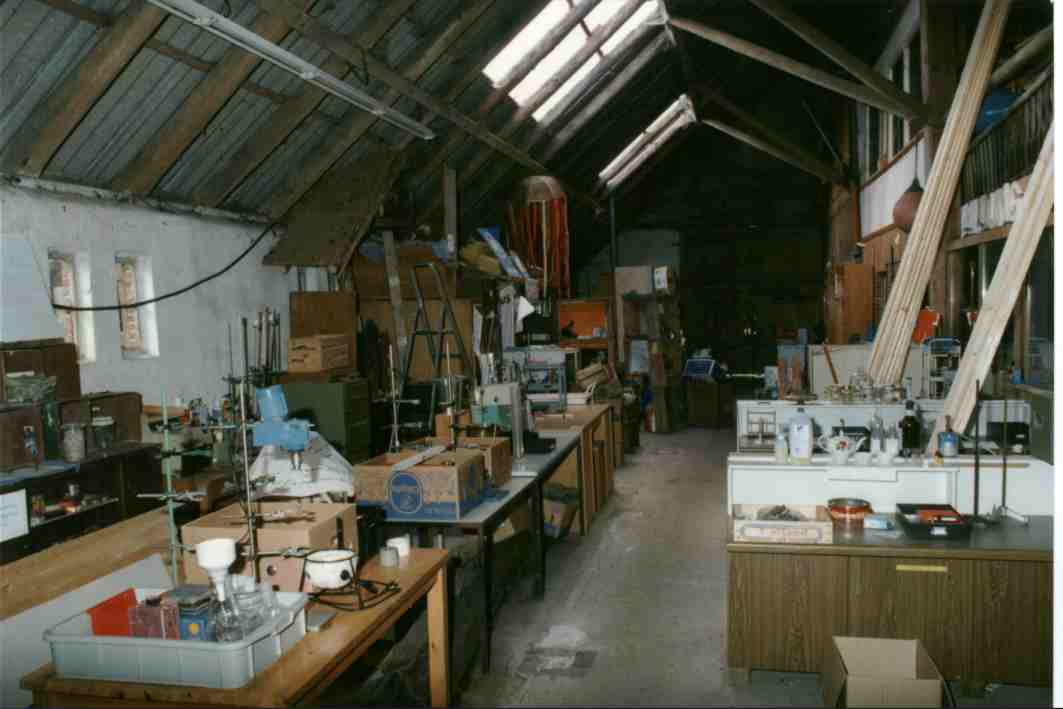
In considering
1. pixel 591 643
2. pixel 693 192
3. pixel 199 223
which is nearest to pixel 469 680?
pixel 591 643

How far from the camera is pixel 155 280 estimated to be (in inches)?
233

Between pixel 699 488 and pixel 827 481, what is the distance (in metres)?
4.00

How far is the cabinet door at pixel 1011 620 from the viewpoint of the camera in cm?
339

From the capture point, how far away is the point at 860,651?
339 centimetres

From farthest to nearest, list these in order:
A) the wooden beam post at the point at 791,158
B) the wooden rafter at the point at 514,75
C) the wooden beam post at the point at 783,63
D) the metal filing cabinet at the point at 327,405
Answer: the wooden beam post at the point at 791,158, the wooden beam post at the point at 783,63, the wooden rafter at the point at 514,75, the metal filing cabinet at the point at 327,405

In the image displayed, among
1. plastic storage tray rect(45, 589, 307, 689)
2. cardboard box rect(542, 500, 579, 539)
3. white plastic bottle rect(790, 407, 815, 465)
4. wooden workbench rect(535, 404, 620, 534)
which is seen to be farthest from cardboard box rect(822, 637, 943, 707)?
wooden workbench rect(535, 404, 620, 534)

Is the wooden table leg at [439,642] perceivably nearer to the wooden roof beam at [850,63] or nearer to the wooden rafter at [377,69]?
the wooden rafter at [377,69]

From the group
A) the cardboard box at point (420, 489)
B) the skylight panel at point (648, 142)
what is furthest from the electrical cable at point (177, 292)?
the skylight panel at point (648, 142)

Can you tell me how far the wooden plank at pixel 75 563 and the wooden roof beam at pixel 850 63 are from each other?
7.24m

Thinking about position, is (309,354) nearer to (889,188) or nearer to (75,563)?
(75,563)

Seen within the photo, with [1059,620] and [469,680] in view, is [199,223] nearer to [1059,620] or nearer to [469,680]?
[469,680]

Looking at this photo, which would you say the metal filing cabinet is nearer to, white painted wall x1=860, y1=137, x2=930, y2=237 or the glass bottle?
the glass bottle

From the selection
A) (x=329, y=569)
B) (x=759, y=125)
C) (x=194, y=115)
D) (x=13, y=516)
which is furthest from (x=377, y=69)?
(x=759, y=125)

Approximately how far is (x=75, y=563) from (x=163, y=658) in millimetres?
1035
